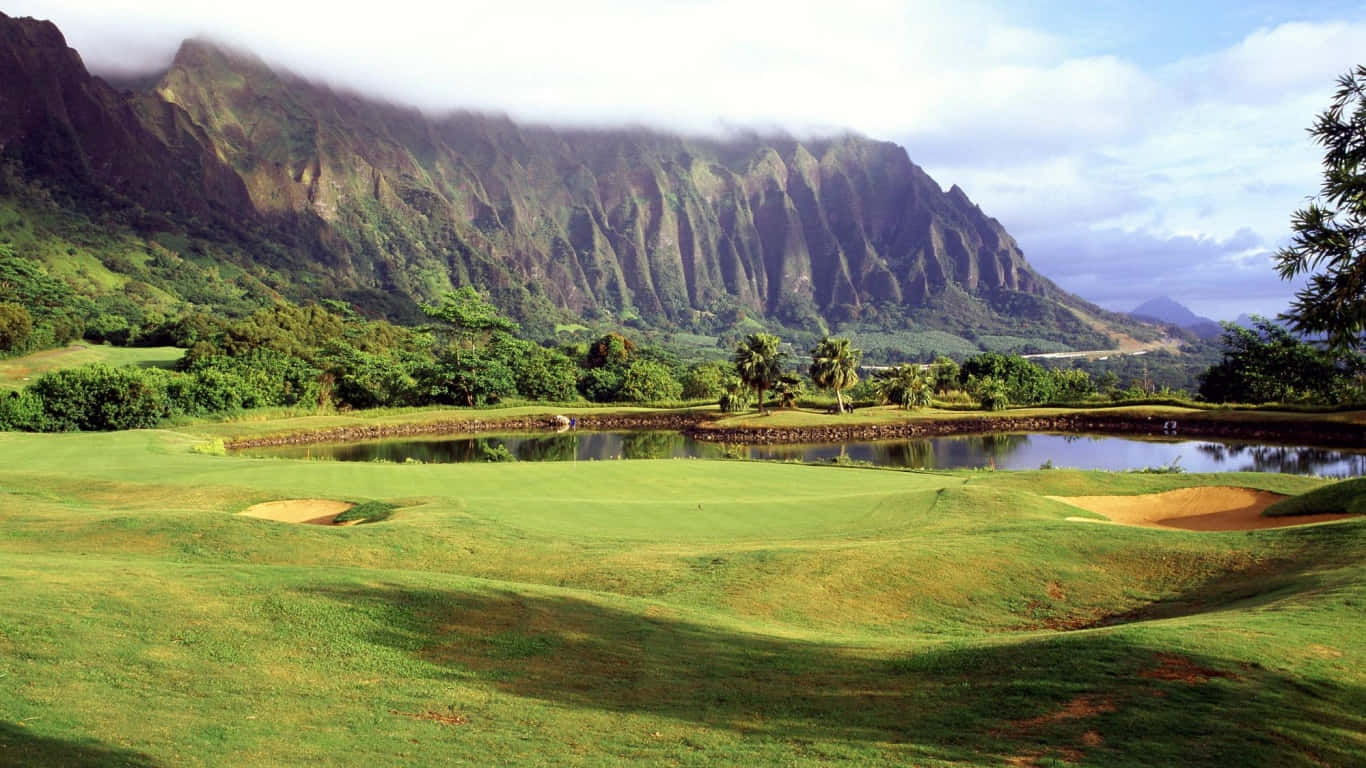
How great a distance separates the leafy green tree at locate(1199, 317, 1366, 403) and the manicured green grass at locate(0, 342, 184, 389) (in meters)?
104

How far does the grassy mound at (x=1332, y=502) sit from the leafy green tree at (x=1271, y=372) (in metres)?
60.8

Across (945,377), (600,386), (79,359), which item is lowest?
(600,386)

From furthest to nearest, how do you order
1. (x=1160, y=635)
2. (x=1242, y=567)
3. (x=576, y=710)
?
(x=1242, y=567)
(x=1160, y=635)
(x=576, y=710)

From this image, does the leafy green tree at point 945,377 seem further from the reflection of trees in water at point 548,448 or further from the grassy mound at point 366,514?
the grassy mound at point 366,514

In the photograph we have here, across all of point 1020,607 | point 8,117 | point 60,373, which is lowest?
point 1020,607

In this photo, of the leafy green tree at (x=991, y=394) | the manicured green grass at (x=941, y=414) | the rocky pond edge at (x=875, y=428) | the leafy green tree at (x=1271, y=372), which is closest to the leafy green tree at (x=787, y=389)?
the manicured green grass at (x=941, y=414)

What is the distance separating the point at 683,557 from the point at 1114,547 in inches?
350

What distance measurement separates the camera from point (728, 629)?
503 inches

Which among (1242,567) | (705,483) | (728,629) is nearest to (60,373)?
(705,483)

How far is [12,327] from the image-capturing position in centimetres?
8912

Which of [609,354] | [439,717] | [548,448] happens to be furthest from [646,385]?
[439,717]

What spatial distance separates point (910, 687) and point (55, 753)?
7930mm

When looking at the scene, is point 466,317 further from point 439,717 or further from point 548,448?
point 439,717

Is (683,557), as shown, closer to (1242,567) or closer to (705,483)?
(1242,567)
